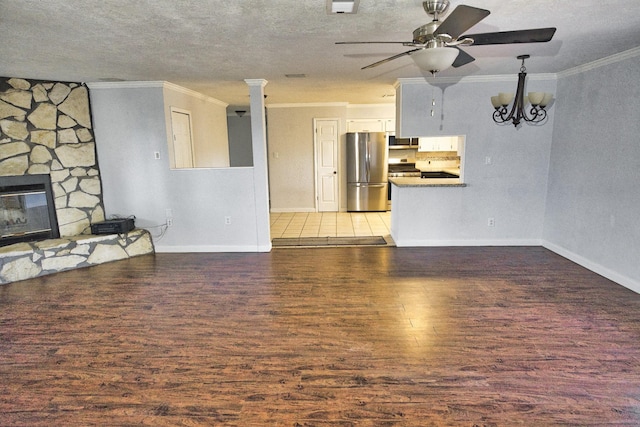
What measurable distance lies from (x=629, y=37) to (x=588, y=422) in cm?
298

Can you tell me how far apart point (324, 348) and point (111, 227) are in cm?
353

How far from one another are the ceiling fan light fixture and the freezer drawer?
5.34 meters

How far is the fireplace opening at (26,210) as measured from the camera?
4.32 meters

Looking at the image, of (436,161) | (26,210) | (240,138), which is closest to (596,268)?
(436,161)

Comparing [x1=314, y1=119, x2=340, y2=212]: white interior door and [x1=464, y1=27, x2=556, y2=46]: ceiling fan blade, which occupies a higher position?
[x1=464, y1=27, x2=556, y2=46]: ceiling fan blade

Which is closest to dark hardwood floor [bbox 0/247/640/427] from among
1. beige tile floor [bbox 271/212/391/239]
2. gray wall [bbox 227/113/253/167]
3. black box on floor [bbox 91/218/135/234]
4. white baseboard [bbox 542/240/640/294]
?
white baseboard [bbox 542/240/640/294]

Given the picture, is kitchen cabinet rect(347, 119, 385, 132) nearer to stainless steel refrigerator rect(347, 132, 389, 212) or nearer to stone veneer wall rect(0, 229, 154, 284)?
stainless steel refrigerator rect(347, 132, 389, 212)

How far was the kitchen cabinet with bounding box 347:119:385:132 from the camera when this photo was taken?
7.73 meters

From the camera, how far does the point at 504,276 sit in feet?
12.9

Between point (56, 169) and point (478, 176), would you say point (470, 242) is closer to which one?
point (478, 176)

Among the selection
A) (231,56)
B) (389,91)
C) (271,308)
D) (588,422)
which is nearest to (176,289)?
(271,308)

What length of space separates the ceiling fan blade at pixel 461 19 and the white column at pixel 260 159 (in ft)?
9.95

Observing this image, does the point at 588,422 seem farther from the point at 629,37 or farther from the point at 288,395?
the point at 629,37

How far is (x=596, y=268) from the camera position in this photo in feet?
13.1
